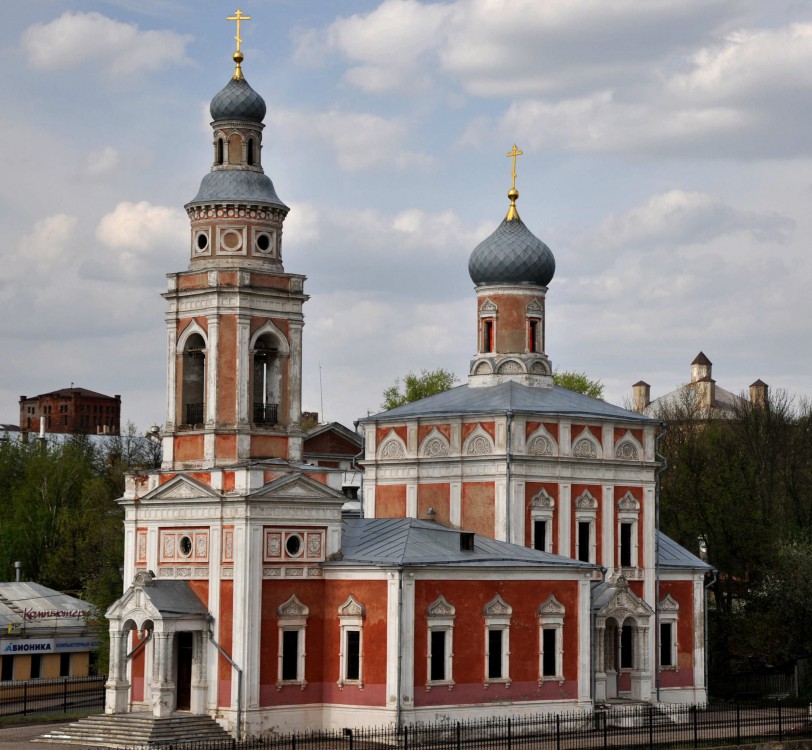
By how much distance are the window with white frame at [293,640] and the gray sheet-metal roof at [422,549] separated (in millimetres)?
1310

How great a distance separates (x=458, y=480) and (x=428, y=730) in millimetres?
8957

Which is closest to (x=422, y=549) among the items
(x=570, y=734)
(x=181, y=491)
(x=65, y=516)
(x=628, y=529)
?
(x=570, y=734)

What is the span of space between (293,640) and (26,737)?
6.44 m

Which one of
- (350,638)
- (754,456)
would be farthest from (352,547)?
(754,456)

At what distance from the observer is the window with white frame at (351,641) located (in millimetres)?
39634

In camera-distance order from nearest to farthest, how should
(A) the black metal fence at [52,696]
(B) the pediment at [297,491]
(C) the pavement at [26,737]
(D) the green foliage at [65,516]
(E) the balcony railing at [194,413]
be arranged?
(C) the pavement at [26,737] < (B) the pediment at [297,491] < (E) the balcony railing at [194,413] < (A) the black metal fence at [52,696] < (D) the green foliage at [65,516]

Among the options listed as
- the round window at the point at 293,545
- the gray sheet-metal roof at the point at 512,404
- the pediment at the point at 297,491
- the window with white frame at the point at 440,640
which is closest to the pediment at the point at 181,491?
the pediment at the point at 297,491

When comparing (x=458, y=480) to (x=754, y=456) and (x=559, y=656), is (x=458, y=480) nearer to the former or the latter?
(x=559, y=656)

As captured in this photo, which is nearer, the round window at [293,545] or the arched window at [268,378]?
the round window at [293,545]

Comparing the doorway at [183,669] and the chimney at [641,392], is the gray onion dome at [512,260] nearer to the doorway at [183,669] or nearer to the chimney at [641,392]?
the doorway at [183,669]

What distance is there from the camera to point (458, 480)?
151 ft

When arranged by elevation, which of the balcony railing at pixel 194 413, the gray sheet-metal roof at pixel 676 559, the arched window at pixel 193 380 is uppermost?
the arched window at pixel 193 380

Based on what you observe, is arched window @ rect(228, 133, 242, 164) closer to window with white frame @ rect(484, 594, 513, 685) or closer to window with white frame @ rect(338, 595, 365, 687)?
window with white frame @ rect(338, 595, 365, 687)

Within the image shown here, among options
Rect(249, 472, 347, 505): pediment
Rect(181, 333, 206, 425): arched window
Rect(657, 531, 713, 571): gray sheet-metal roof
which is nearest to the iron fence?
Rect(657, 531, 713, 571): gray sheet-metal roof
